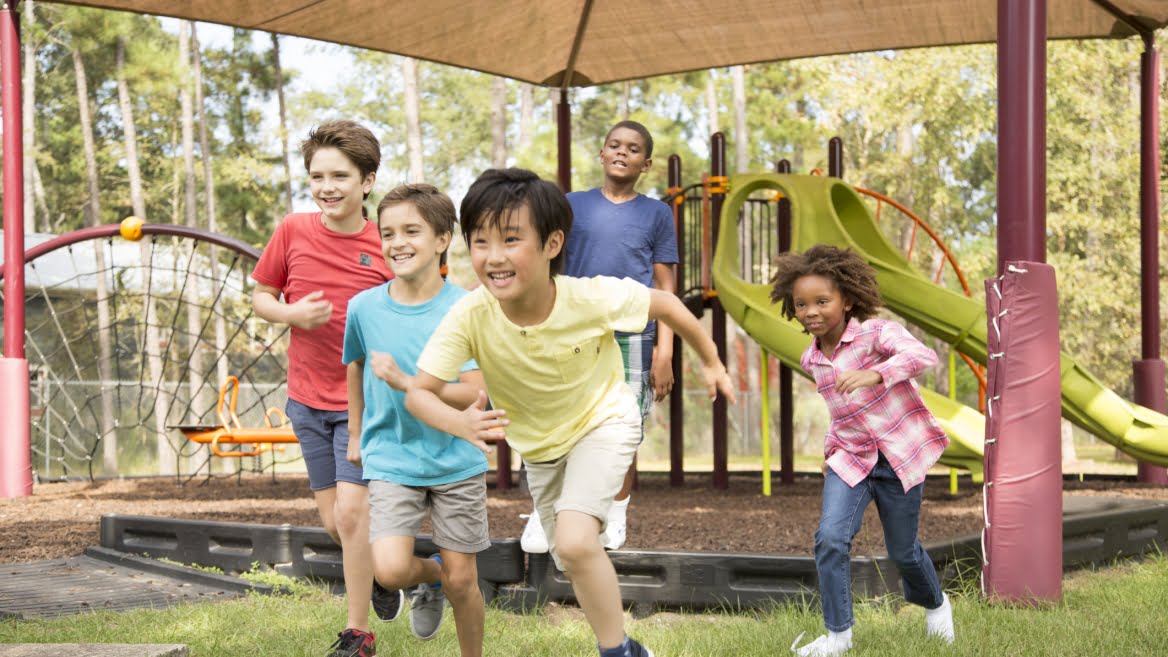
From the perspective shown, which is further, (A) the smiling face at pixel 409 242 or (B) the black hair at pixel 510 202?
(A) the smiling face at pixel 409 242

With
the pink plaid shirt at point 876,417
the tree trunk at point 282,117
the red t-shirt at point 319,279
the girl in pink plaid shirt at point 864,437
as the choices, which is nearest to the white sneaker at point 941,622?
the girl in pink plaid shirt at point 864,437

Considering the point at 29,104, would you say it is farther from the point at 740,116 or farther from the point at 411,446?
the point at 411,446

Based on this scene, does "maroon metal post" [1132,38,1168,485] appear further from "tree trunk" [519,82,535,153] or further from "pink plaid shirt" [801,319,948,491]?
"tree trunk" [519,82,535,153]

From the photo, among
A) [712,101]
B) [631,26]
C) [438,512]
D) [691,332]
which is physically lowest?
[438,512]

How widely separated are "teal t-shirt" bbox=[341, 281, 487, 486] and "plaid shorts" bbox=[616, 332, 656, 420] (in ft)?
4.76

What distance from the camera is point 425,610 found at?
13.2 ft

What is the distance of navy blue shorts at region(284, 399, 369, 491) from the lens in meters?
4.16

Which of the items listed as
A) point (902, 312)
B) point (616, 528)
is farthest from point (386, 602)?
point (902, 312)

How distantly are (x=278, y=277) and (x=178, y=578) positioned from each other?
203 cm

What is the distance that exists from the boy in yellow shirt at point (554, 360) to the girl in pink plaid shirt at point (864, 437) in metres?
0.81

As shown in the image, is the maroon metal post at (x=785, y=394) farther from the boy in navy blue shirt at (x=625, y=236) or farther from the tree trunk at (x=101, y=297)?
the tree trunk at (x=101, y=297)

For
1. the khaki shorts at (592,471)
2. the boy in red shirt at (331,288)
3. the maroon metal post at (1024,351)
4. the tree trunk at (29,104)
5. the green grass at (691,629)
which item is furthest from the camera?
the tree trunk at (29,104)

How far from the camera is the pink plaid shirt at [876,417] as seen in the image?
3.92 metres

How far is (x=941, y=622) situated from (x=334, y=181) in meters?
2.64
